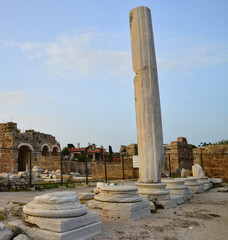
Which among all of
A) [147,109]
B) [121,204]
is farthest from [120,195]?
[147,109]

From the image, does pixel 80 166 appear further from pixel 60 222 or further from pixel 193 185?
pixel 60 222

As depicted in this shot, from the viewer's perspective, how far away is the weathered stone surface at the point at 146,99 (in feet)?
19.2

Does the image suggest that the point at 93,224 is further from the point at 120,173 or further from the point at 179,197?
the point at 120,173

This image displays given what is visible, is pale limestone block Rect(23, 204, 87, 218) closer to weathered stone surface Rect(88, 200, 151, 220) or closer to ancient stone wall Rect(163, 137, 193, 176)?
weathered stone surface Rect(88, 200, 151, 220)

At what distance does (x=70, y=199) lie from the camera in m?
3.46

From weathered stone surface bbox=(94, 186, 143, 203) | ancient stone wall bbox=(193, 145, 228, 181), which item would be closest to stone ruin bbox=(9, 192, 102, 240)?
weathered stone surface bbox=(94, 186, 143, 203)

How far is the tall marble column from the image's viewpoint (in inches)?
230

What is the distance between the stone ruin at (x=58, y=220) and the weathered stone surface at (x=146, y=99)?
8.61ft

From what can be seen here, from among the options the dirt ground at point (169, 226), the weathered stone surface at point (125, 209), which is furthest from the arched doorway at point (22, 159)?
the weathered stone surface at point (125, 209)

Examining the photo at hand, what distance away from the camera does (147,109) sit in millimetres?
5984

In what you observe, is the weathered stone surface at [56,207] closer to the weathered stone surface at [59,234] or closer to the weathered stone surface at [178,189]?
the weathered stone surface at [59,234]

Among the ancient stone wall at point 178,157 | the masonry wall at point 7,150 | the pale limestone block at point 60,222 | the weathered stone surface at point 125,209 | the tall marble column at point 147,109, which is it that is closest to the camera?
the pale limestone block at point 60,222

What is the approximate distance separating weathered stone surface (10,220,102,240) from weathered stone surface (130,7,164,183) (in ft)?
8.87

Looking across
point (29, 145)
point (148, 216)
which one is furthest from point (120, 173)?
point (148, 216)
